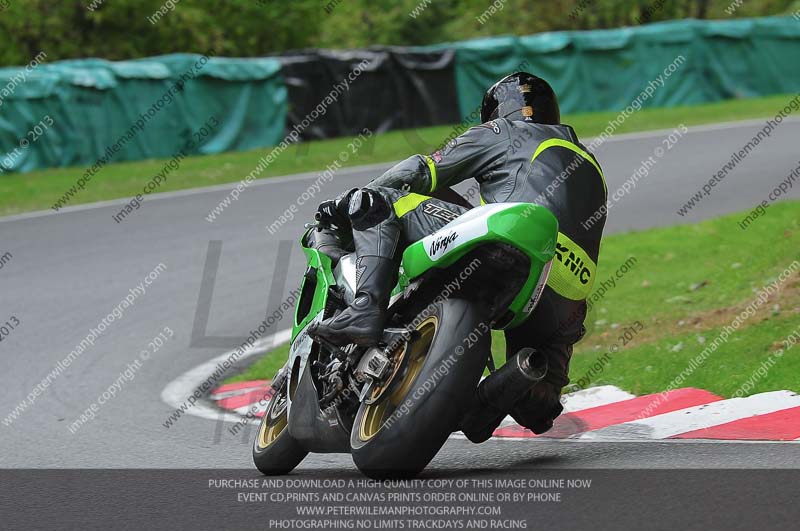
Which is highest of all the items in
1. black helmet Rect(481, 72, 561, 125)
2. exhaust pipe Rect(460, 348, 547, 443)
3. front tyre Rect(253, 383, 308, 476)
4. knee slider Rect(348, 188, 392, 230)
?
black helmet Rect(481, 72, 561, 125)

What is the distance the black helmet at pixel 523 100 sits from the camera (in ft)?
19.4

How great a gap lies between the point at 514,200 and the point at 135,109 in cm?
1782

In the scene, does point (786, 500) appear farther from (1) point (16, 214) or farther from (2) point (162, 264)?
(1) point (16, 214)

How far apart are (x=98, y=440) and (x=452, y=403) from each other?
9.47 ft

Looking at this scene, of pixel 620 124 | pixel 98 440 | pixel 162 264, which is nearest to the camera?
pixel 98 440

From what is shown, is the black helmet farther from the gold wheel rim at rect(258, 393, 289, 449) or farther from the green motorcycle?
the gold wheel rim at rect(258, 393, 289, 449)

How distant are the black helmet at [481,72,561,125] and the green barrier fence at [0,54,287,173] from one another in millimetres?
16253

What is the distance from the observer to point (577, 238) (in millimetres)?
5711

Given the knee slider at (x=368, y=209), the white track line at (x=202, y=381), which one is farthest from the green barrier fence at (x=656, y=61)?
the knee slider at (x=368, y=209)

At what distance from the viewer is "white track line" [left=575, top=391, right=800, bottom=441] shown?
6316 mm

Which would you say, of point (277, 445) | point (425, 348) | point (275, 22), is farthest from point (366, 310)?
point (275, 22)

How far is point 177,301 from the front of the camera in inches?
456

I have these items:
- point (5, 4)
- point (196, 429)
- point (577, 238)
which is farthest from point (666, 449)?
point (5, 4)

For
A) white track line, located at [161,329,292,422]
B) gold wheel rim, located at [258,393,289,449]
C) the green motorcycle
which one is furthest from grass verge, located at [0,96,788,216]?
the green motorcycle
